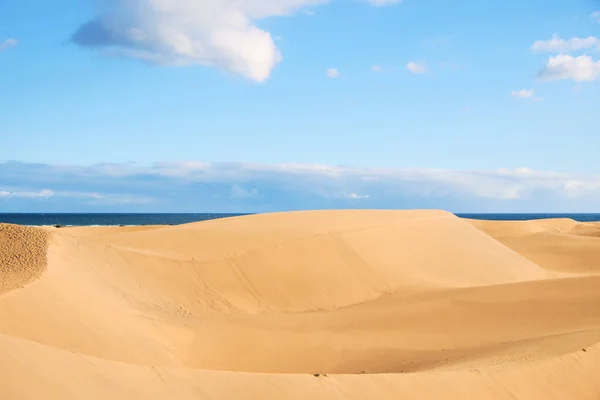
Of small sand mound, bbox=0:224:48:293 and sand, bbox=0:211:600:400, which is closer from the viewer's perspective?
sand, bbox=0:211:600:400

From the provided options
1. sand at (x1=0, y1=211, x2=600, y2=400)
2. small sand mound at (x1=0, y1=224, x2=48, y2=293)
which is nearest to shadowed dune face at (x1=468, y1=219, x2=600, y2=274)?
sand at (x1=0, y1=211, x2=600, y2=400)

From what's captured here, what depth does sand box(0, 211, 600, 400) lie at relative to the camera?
5.22 metres

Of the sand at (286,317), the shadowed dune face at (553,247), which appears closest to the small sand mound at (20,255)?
the sand at (286,317)

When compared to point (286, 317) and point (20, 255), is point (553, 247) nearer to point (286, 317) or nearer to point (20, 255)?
point (286, 317)

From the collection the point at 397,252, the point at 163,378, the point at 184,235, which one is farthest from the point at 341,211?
the point at 163,378

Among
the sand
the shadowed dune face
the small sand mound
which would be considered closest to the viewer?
the sand

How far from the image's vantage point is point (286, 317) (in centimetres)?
1171

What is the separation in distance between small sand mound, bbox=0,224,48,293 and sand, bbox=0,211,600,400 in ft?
0.10

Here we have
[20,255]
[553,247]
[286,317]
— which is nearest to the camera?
[20,255]

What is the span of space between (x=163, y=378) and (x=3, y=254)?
5.56 meters

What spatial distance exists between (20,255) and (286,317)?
5.04 m

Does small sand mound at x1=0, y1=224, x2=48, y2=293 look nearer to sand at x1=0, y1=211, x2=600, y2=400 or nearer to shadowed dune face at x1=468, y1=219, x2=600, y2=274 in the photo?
sand at x1=0, y1=211, x2=600, y2=400

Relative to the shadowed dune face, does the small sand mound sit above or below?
above

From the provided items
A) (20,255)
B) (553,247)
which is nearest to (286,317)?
(20,255)
